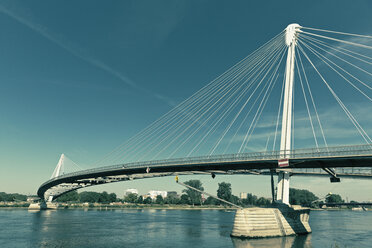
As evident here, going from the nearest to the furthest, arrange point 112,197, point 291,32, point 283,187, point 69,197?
1. point 283,187
2. point 291,32
3. point 69,197
4. point 112,197

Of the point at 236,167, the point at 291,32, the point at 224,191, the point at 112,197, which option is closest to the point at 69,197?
the point at 112,197

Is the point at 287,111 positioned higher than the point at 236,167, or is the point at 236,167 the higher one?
the point at 287,111

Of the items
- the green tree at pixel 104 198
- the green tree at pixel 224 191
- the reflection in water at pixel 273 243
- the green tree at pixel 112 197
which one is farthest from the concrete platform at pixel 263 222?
the green tree at pixel 112 197

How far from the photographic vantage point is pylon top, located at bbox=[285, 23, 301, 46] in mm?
43500

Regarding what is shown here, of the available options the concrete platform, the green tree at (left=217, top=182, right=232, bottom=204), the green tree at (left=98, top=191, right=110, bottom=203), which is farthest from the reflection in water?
the green tree at (left=98, top=191, right=110, bottom=203)

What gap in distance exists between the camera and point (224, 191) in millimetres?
178625

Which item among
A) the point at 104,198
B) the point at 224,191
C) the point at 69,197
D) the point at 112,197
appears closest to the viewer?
the point at 224,191

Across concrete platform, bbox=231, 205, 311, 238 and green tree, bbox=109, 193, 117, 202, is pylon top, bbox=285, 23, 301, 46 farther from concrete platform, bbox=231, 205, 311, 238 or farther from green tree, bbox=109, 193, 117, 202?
green tree, bbox=109, 193, 117, 202

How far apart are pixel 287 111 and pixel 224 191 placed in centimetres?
14599

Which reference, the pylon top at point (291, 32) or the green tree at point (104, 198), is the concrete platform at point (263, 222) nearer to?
the pylon top at point (291, 32)

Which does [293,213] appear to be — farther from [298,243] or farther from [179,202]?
[179,202]

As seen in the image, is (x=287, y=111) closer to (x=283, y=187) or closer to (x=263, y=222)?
(x=283, y=187)

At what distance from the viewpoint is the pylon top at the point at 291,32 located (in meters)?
43.5

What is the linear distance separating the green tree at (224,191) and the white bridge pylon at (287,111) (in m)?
140
